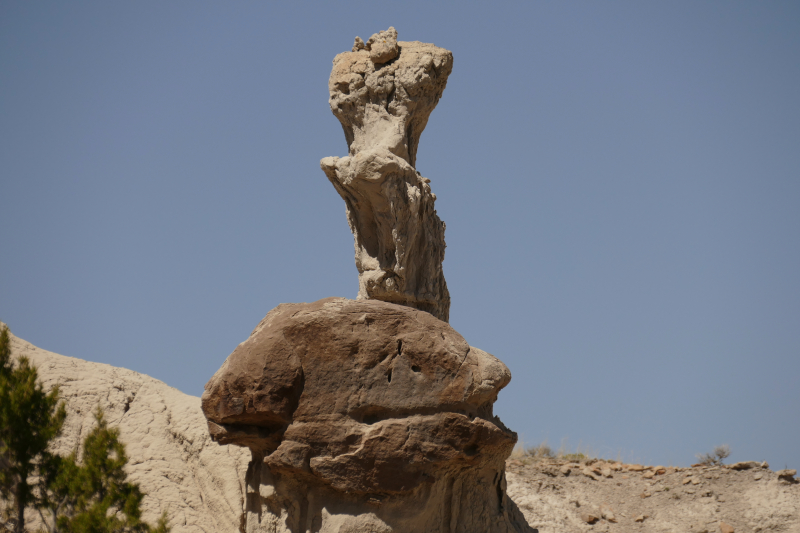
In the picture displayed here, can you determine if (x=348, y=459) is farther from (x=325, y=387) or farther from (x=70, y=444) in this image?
(x=70, y=444)

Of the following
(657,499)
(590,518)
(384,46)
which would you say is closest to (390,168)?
(384,46)

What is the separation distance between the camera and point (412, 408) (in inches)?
220

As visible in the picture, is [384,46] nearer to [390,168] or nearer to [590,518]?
[390,168]

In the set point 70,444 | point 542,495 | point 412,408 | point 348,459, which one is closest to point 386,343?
point 412,408

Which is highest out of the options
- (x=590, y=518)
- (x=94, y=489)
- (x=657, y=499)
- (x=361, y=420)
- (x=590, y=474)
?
(x=590, y=474)

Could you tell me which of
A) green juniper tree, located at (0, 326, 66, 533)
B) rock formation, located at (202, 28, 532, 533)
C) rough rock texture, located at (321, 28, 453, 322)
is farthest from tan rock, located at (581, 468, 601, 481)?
green juniper tree, located at (0, 326, 66, 533)

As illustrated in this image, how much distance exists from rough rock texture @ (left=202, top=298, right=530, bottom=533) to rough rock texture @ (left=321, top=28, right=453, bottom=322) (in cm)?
310

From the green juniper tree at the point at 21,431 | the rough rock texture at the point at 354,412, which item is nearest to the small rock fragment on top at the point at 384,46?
the rough rock texture at the point at 354,412

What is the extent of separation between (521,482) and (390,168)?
4.26m

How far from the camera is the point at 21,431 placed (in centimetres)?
841

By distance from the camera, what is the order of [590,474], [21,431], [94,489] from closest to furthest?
[21,431], [94,489], [590,474]

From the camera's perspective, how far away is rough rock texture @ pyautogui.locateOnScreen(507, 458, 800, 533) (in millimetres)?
9070

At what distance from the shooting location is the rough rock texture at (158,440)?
9.74 m

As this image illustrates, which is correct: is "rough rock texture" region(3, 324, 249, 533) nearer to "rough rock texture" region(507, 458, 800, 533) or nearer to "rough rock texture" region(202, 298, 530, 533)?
"rough rock texture" region(507, 458, 800, 533)
